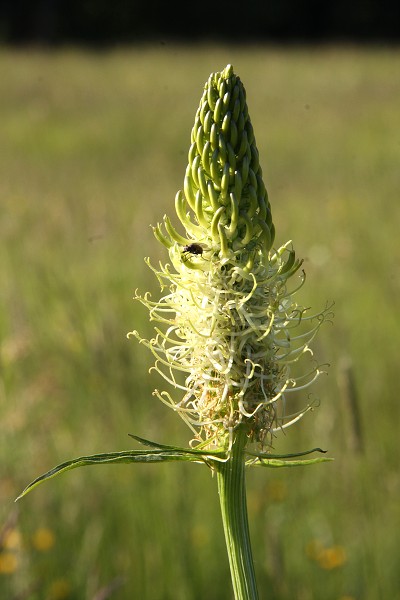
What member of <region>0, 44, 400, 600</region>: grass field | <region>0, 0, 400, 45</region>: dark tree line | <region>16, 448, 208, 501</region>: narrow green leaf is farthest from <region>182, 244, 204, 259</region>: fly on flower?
<region>0, 0, 400, 45</region>: dark tree line

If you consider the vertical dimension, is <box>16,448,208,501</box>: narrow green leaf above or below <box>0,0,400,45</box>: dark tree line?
below

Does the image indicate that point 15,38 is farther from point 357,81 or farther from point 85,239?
point 85,239

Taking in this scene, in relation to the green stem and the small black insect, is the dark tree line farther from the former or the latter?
the green stem

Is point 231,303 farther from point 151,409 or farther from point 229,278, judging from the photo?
point 151,409

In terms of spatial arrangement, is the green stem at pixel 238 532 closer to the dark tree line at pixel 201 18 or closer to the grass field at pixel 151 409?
the grass field at pixel 151 409

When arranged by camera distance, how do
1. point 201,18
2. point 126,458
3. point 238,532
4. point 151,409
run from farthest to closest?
point 201,18 → point 151,409 → point 238,532 → point 126,458

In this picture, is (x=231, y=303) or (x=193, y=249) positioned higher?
(x=193, y=249)

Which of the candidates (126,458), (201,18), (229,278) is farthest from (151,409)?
(201,18)
